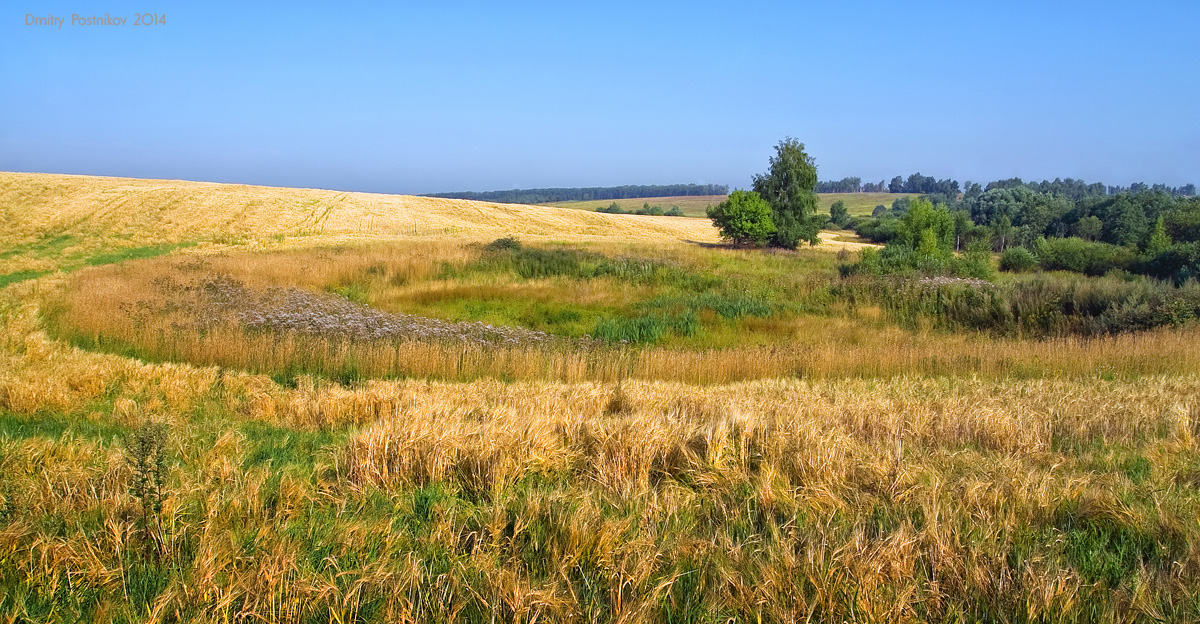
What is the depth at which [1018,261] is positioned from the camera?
43.9 meters

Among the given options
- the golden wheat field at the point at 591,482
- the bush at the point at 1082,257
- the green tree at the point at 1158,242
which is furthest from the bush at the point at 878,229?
the golden wheat field at the point at 591,482

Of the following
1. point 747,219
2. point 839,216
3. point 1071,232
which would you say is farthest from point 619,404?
point 839,216

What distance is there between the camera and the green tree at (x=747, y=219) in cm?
4731

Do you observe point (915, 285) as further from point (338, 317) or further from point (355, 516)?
point (355, 516)

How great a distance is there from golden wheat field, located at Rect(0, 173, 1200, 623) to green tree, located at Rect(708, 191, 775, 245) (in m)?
35.9

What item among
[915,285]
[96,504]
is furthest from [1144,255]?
[96,504]

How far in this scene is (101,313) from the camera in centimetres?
1308

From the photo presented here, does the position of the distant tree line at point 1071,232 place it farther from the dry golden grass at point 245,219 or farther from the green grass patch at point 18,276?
the green grass patch at point 18,276

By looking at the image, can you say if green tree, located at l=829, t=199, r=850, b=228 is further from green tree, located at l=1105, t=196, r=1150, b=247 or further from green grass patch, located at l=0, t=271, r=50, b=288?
green grass patch, located at l=0, t=271, r=50, b=288

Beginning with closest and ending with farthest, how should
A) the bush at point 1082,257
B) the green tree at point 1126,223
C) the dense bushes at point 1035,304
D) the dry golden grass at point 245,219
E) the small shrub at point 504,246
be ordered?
the dense bushes at point 1035,304 → the small shrub at point 504,246 → the dry golden grass at point 245,219 → the bush at point 1082,257 → the green tree at point 1126,223

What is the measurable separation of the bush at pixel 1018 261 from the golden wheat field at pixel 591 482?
3576 cm

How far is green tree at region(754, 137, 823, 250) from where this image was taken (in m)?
49.8

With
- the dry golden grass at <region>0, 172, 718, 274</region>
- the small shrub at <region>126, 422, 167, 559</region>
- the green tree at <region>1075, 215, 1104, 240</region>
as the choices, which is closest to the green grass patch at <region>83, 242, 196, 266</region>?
the dry golden grass at <region>0, 172, 718, 274</region>

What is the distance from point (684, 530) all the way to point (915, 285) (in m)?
19.3
